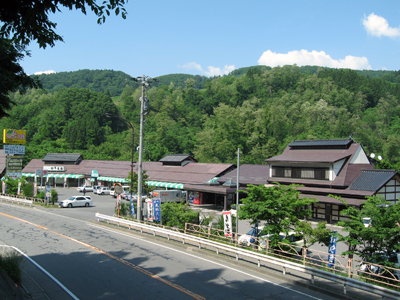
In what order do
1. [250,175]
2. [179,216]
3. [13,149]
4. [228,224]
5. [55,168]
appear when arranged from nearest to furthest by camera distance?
[228,224]
[179,216]
[250,175]
[13,149]
[55,168]

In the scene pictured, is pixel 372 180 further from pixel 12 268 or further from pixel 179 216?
pixel 12 268

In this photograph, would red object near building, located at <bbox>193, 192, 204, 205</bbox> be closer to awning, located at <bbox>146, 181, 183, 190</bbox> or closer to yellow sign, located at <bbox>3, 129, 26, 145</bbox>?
awning, located at <bbox>146, 181, 183, 190</bbox>

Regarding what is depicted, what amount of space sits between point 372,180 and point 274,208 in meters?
19.3

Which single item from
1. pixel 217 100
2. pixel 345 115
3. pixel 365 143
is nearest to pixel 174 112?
pixel 217 100

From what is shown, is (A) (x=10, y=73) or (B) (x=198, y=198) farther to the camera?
(B) (x=198, y=198)

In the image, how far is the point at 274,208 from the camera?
616 inches

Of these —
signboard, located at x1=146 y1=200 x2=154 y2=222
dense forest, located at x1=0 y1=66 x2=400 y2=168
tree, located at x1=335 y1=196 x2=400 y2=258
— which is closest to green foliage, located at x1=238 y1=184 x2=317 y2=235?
tree, located at x1=335 y1=196 x2=400 y2=258

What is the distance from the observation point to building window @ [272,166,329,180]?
1285 inches

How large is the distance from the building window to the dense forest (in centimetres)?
3482

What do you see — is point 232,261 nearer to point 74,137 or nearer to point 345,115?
point 345,115

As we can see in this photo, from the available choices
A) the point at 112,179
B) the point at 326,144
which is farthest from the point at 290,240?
the point at 112,179

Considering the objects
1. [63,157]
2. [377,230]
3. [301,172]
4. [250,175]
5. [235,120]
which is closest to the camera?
[377,230]

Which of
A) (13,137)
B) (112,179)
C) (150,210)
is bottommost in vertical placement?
(112,179)

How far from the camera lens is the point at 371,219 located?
12.9m
